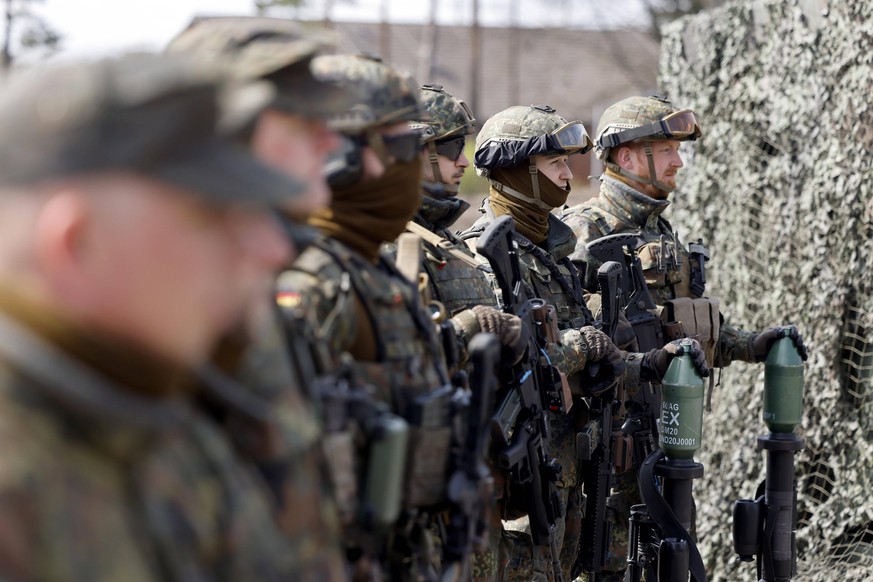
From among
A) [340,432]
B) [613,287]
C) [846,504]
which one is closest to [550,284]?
[613,287]

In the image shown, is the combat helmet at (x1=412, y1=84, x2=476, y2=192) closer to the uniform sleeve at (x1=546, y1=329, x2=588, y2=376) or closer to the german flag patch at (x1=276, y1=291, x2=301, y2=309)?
the uniform sleeve at (x1=546, y1=329, x2=588, y2=376)

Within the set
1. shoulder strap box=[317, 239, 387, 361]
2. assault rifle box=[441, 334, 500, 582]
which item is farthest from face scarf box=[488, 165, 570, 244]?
shoulder strap box=[317, 239, 387, 361]

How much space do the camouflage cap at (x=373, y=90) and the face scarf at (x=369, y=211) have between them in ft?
0.43

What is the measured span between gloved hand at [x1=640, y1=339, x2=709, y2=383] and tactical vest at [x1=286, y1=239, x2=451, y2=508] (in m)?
2.69

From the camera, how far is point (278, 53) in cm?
223

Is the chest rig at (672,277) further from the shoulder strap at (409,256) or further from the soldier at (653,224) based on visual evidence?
the shoulder strap at (409,256)

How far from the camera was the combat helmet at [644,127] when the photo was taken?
650 cm

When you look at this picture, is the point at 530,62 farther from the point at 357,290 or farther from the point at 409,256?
the point at 357,290

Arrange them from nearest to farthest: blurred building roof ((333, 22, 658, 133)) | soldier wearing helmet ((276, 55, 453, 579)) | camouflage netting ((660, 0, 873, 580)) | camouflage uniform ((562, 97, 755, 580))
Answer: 1. soldier wearing helmet ((276, 55, 453, 579))
2. camouflage uniform ((562, 97, 755, 580))
3. camouflage netting ((660, 0, 873, 580))
4. blurred building roof ((333, 22, 658, 133))

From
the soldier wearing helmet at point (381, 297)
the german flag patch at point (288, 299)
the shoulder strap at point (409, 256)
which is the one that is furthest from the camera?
the shoulder strap at point (409, 256)

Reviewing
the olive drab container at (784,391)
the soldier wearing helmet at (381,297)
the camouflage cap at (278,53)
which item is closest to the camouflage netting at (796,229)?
the olive drab container at (784,391)

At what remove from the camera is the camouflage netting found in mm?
6613

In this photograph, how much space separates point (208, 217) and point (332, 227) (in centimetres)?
135

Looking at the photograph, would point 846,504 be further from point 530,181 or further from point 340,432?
point 340,432
